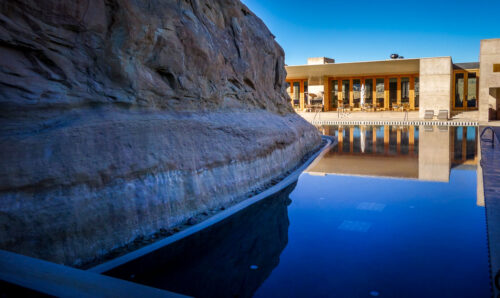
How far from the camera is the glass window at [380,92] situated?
30.6 m

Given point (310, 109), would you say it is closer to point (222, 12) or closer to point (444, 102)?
point (444, 102)

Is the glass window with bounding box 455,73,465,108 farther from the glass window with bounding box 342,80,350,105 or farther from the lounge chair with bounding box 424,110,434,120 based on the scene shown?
the glass window with bounding box 342,80,350,105

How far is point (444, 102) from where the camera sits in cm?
2492

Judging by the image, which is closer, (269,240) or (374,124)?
(269,240)

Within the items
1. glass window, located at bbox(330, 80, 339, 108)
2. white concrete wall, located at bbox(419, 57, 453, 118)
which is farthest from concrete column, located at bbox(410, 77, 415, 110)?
glass window, located at bbox(330, 80, 339, 108)

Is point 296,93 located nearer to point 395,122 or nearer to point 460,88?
point 395,122

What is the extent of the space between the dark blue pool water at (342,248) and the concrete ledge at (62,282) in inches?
55.8

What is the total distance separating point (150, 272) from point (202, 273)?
0.52m

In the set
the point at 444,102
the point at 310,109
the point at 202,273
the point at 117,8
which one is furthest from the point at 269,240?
the point at 310,109

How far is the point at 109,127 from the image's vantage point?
14.2 ft

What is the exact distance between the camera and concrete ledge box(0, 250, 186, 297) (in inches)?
72.9

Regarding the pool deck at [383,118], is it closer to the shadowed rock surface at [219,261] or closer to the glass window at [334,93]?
the glass window at [334,93]

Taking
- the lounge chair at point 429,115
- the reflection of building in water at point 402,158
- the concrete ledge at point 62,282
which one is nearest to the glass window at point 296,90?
the lounge chair at point 429,115

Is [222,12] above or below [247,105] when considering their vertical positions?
above
